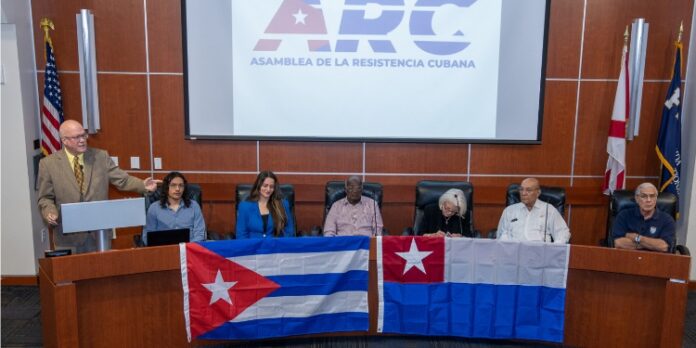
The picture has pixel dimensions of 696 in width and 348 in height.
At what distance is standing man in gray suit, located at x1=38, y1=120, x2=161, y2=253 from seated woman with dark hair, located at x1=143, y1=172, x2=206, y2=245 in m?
0.29

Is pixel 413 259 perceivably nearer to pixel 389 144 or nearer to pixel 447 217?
pixel 447 217

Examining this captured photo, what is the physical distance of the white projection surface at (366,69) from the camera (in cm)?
531

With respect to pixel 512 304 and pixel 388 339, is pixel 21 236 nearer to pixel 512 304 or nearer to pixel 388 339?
pixel 388 339

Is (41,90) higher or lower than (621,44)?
lower

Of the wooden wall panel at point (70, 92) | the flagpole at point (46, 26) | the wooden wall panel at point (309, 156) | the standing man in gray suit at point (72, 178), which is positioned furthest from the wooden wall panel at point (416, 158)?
the flagpole at point (46, 26)

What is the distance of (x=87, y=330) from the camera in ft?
11.7

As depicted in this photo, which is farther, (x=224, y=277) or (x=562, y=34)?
(x=562, y=34)

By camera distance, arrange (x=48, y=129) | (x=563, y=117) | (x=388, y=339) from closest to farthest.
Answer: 1. (x=388, y=339)
2. (x=48, y=129)
3. (x=563, y=117)

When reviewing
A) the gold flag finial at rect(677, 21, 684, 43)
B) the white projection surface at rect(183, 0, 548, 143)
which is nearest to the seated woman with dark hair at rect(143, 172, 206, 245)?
the white projection surface at rect(183, 0, 548, 143)

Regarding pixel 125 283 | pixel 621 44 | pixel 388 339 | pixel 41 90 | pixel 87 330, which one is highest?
pixel 621 44

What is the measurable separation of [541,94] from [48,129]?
4.33m

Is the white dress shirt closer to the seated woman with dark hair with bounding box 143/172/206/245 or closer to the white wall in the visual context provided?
the seated woman with dark hair with bounding box 143/172/206/245

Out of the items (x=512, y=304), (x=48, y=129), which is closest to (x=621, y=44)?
(x=512, y=304)

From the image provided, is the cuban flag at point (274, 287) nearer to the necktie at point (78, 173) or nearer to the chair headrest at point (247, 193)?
the necktie at point (78, 173)
